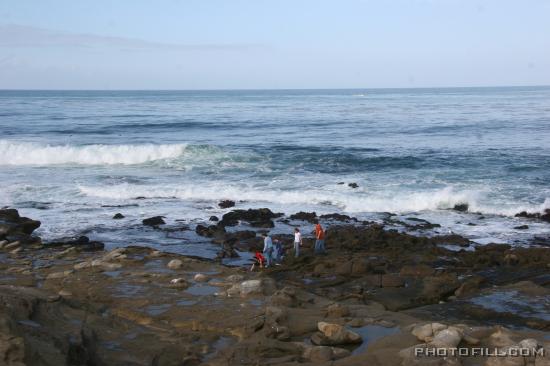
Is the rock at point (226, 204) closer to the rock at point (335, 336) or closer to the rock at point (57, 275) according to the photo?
the rock at point (57, 275)

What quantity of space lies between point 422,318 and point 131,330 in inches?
230

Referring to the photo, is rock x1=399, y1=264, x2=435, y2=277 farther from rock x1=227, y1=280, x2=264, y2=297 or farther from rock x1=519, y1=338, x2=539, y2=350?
rock x1=519, y1=338, x2=539, y2=350

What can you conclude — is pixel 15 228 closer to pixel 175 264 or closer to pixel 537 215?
pixel 175 264

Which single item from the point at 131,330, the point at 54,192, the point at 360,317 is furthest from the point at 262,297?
the point at 54,192

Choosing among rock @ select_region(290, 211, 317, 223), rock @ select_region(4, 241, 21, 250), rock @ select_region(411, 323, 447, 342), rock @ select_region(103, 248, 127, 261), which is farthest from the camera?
rock @ select_region(290, 211, 317, 223)

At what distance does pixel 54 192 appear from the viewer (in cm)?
2939

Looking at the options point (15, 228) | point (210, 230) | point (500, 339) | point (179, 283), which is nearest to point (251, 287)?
point (179, 283)

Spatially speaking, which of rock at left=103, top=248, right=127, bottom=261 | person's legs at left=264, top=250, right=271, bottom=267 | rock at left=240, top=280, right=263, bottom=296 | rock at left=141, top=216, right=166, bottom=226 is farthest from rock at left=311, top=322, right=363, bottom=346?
rock at left=141, top=216, right=166, bottom=226

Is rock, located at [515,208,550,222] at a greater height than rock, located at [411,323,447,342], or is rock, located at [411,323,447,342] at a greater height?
rock, located at [411,323,447,342]

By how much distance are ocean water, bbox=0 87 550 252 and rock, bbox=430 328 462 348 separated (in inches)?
445

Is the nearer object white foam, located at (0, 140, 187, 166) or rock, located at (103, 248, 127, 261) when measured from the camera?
rock, located at (103, 248, 127, 261)

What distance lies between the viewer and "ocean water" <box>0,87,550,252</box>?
24.6 metres

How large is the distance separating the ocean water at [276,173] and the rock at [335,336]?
9.97 meters

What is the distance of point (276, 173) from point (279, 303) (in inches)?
915
